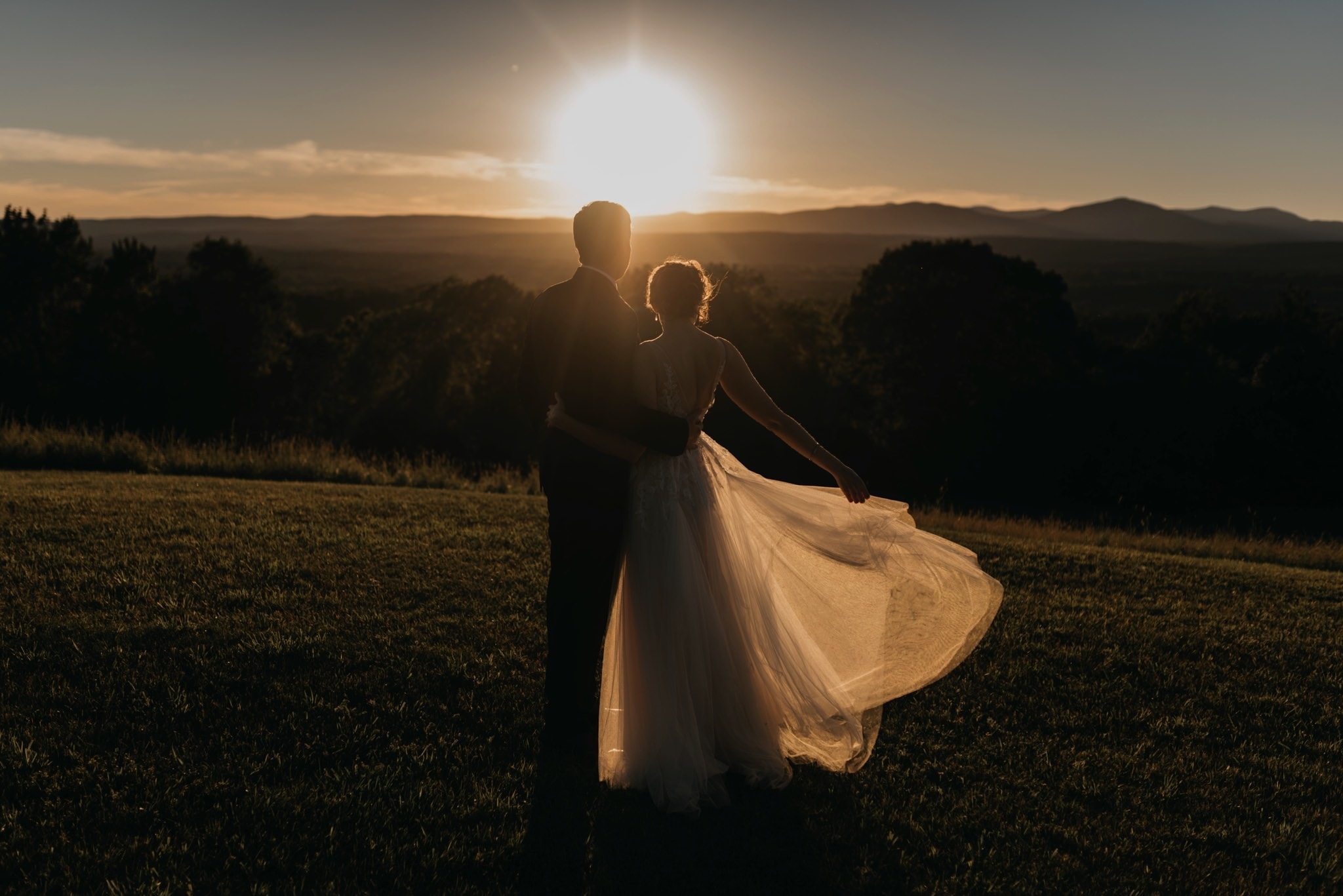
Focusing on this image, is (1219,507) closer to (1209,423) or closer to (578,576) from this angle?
(1209,423)

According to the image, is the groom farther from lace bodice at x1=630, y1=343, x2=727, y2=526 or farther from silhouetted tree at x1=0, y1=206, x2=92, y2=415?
silhouetted tree at x1=0, y1=206, x2=92, y2=415

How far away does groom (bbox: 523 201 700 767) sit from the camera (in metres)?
4.30

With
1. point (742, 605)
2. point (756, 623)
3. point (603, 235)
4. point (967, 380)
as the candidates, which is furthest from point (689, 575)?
point (967, 380)

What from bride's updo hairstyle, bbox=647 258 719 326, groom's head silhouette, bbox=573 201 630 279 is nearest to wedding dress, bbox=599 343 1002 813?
bride's updo hairstyle, bbox=647 258 719 326

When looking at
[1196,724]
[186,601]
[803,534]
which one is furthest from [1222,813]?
[186,601]

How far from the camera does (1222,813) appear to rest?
4.44 m

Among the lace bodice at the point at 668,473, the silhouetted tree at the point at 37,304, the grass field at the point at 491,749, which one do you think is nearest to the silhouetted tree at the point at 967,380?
the grass field at the point at 491,749

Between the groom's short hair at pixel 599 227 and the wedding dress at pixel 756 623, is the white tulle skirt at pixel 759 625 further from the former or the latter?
the groom's short hair at pixel 599 227

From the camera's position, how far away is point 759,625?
4.70 m

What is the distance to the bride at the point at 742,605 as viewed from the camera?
14.5 feet

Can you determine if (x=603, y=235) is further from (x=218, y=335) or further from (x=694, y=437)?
(x=218, y=335)

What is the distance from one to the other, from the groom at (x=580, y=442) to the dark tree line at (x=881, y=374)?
31.8m

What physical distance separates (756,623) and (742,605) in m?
0.13

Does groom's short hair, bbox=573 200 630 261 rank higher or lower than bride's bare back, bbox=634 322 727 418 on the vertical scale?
higher
